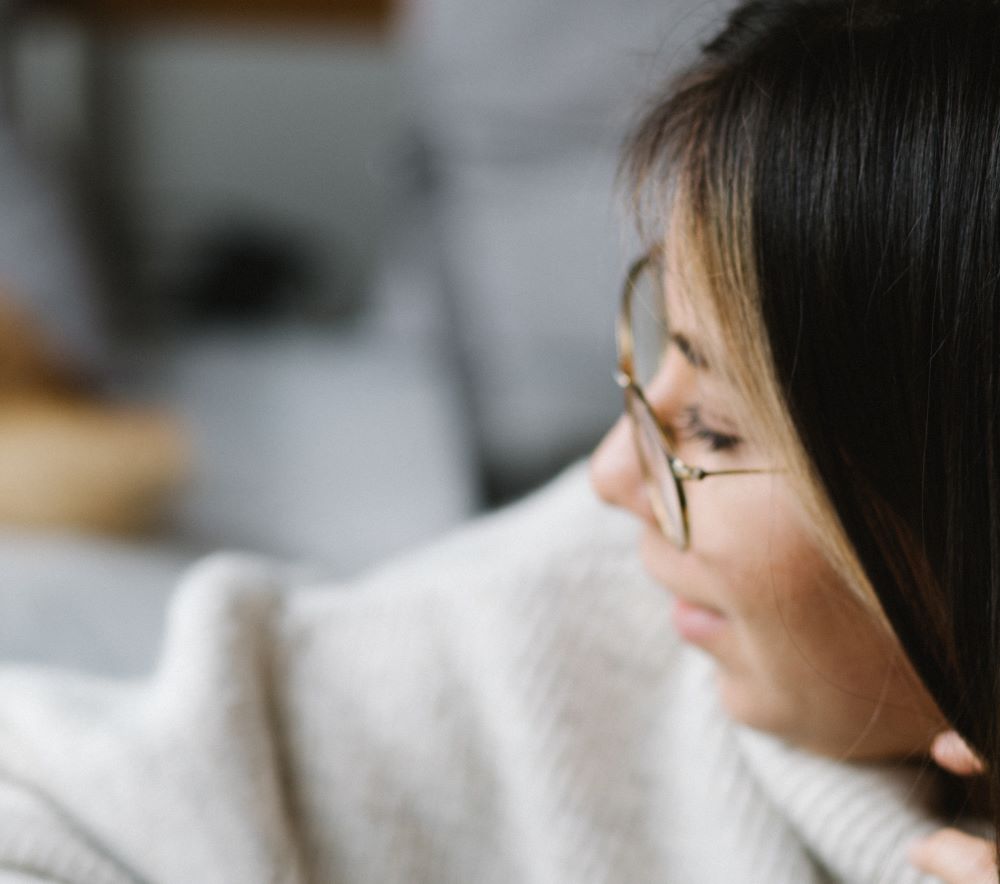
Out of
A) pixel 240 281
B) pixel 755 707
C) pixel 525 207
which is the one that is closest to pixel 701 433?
pixel 755 707

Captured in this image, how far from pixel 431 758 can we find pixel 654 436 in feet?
0.84

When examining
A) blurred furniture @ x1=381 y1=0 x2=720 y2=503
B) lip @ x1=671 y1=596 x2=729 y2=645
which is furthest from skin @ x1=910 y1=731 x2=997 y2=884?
blurred furniture @ x1=381 y1=0 x2=720 y2=503

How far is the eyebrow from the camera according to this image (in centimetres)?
61

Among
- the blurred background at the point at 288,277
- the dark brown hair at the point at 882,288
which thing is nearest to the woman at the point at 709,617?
the dark brown hair at the point at 882,288

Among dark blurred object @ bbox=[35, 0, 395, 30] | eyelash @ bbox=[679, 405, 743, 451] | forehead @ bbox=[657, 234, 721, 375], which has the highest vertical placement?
dark blurred object @ bbox=[35, 0, 395, 30]

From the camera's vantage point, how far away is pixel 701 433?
0.63 metres

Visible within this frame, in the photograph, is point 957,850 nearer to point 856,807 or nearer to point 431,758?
point 856,807

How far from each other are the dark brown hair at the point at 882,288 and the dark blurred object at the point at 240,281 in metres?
1.80

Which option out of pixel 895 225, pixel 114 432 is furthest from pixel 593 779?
pixel 114 432

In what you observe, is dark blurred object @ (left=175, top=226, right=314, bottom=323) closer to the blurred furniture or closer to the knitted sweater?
the blurred furniture

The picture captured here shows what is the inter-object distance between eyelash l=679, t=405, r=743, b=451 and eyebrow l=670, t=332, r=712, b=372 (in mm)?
29

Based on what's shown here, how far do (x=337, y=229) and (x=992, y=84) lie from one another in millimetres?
2047

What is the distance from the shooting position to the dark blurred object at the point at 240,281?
2.31 m

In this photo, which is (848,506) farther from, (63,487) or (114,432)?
(114,432)
